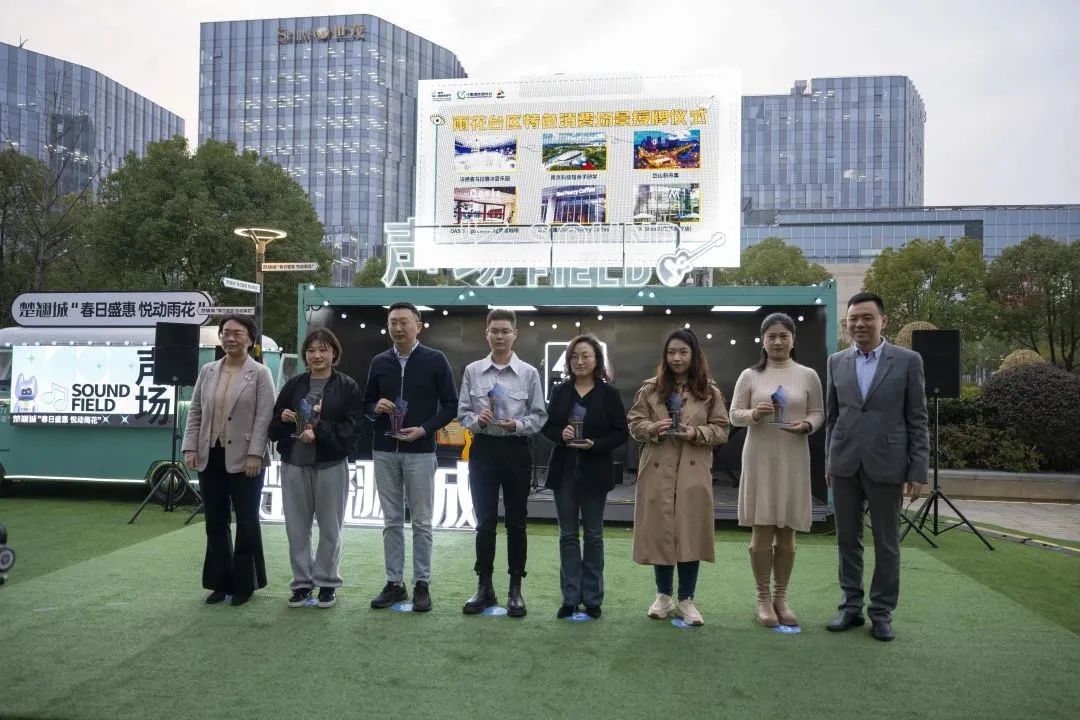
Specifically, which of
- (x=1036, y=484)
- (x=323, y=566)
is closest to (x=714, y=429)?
(x=323, y=566)

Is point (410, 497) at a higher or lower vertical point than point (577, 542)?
higher

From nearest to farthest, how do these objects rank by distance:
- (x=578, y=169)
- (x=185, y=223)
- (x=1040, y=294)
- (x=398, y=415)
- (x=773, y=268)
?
(x=398, y=415) → (x=578, y=169) → (x=185, y=223) → (x=1040, y=294) → (x=773, y=268)

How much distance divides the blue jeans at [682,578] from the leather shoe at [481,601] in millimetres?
958

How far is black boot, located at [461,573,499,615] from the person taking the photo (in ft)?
14.7

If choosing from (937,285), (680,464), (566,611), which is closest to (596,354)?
(680,464)

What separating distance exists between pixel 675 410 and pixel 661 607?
44.7 inches

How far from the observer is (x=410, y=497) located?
14.9 feet

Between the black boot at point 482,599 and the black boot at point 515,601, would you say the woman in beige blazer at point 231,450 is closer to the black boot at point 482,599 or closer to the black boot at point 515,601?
the black boot at point 482,599

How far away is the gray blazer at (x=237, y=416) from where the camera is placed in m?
4.60

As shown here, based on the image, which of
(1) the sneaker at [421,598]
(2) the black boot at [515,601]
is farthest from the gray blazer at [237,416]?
(2) the black boot at [515,601]

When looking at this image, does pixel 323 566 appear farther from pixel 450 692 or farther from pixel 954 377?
pixel 954 377

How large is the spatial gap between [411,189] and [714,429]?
78181mm

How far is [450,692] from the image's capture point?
331 centimetres

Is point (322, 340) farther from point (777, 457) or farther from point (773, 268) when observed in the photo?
point (773, 268)
